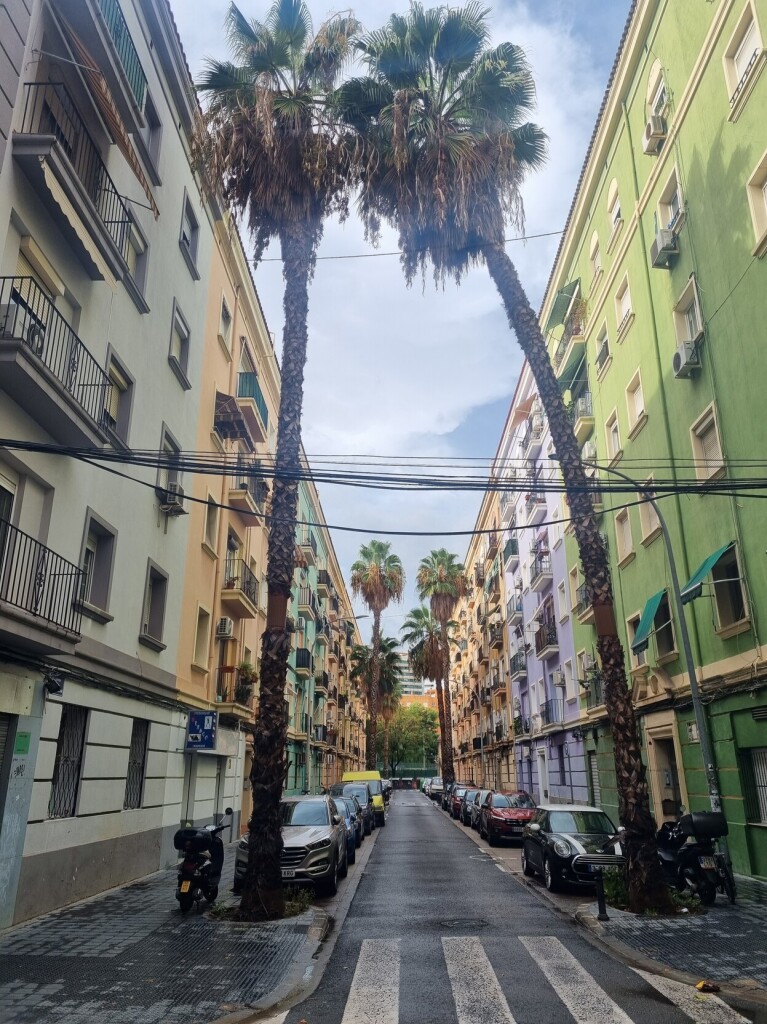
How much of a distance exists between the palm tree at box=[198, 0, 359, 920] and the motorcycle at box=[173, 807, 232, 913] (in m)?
1.55

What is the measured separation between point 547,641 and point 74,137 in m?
27.1

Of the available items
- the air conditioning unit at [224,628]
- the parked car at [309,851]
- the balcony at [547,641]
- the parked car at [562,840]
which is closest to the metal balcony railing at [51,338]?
the parked car at [309,851]

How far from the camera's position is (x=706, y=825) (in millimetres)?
11859

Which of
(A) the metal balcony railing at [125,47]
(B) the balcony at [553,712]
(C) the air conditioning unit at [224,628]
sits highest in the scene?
(A) the metal balcony railing at [125,47]

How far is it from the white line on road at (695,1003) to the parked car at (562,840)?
594 centimetres

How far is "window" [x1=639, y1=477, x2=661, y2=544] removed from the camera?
20.2 m

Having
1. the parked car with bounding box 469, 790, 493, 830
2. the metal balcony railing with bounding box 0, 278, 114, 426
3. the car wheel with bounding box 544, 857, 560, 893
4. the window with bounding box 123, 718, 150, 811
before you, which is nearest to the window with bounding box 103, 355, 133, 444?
the metal balcony railing with bounding box 0, 278, 114, 426

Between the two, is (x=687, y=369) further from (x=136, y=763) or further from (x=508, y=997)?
(x=136, y=763)

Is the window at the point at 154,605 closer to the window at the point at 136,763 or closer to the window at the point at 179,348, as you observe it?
the window at the point at 136,763

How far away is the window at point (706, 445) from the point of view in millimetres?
16406

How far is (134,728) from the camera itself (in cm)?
1546

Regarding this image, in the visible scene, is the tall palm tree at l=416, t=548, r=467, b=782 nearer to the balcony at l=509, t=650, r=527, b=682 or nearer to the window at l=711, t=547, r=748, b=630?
the balcony at l=509, t=650, r=527, b=682

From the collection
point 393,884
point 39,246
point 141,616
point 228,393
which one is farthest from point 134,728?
point 228,393

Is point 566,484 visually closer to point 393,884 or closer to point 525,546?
point 393,884
